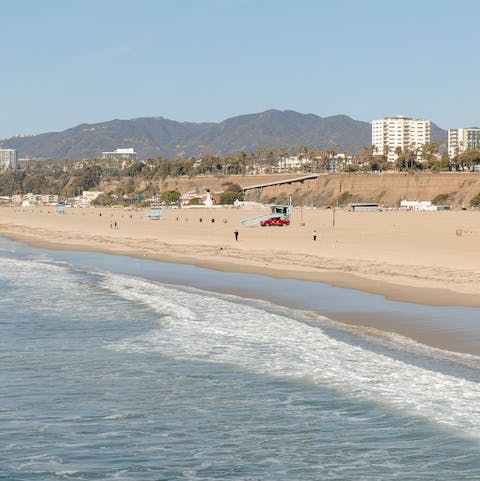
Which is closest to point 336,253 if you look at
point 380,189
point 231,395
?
point 231,395

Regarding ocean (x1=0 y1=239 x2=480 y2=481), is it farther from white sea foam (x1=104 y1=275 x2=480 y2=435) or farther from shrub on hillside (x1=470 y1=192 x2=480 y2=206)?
shrub on hillside (x1=470 y1=192 x2=480 y2=206)

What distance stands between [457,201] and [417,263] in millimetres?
112458

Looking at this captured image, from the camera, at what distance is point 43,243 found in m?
63.7

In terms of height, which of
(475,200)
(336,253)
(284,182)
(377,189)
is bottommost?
(336,253)

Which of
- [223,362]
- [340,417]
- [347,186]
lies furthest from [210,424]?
[347,186]

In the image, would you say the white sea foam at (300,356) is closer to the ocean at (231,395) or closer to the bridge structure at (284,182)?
the ocean at (231,395)

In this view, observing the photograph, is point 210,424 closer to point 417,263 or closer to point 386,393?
point 386,393

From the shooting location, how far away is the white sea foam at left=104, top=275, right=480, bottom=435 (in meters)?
13.2

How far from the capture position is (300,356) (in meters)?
16.9

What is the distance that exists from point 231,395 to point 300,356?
129 inches

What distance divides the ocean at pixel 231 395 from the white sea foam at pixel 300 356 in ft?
0.13

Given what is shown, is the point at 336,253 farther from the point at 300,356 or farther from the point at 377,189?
the point at 377,189

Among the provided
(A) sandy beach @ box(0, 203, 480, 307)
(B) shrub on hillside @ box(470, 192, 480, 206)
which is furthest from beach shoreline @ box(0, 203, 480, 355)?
(B) shrub on hillside @ box(470, 192, 480, 206)

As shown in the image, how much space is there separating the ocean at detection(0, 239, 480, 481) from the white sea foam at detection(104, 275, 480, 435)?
4 cm
